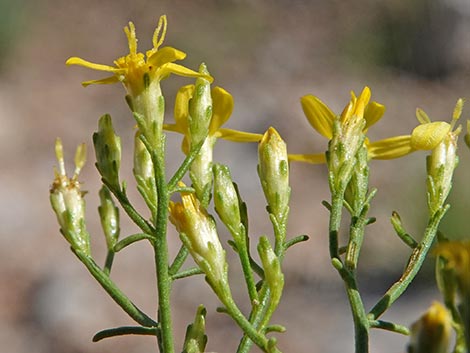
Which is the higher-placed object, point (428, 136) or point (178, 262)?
point (428, 136)

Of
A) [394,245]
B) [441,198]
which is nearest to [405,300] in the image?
[394,245]

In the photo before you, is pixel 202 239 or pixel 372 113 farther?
pixel 372 113

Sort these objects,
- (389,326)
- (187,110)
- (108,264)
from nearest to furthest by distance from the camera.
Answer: (389,326) → (108,264) → (187,110)

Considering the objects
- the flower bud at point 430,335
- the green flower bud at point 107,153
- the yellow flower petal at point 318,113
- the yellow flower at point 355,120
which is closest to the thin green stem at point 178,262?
the green flower bud at point 107,153

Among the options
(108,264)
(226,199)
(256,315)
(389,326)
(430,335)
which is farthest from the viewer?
(108,264)

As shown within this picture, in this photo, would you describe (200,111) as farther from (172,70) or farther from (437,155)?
(437,155)

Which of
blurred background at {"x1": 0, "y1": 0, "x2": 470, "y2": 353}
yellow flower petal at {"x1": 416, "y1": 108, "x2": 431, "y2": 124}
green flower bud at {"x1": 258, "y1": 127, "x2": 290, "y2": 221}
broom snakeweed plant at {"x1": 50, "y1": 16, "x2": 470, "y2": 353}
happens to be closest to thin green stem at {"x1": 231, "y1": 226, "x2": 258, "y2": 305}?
broom snakeweed plant at {"x1": 50, "y1": 16, "x2": 470, "y2": 353}

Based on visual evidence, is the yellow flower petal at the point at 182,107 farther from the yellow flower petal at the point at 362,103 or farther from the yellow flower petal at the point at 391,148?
the yellow flower petal at the point at 391,148

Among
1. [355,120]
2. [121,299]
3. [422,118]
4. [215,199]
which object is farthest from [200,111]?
[422,118]

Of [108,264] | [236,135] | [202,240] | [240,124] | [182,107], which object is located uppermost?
[182,107]
